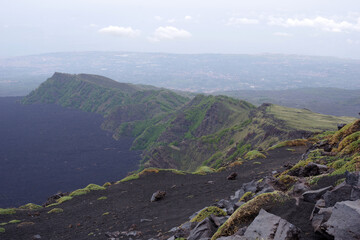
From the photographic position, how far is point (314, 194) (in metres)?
15.9

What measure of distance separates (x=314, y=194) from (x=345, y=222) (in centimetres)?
439

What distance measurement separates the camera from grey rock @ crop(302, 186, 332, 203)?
15.8m

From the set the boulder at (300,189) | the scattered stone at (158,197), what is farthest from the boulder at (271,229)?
the scattered stone at (158,197)

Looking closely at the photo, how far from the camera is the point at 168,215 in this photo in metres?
32.8

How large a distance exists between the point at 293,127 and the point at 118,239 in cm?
9505

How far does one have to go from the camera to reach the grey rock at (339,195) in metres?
13.9

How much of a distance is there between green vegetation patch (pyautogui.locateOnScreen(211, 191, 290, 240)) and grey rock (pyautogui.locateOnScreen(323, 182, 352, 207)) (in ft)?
8.73

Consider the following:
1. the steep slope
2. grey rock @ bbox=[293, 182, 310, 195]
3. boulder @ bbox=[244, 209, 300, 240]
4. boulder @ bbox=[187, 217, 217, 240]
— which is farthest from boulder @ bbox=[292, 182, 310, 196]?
the steep slope

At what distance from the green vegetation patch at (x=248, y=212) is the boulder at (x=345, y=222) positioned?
14.1 ft

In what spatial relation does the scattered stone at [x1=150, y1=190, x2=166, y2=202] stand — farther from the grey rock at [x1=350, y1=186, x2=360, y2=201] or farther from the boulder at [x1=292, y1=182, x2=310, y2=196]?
the grey rock at [x1=350, y1=186, x2=360, y2=201]

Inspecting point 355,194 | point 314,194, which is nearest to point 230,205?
point 314,194

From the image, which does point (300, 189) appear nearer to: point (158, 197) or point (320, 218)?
point (320, 218)

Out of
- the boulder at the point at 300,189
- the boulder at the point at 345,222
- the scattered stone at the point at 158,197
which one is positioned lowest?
the scattered stone at the point at 158,197

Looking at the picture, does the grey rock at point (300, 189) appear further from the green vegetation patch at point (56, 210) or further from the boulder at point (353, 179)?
the green vegetation patch at point (56, 210)
